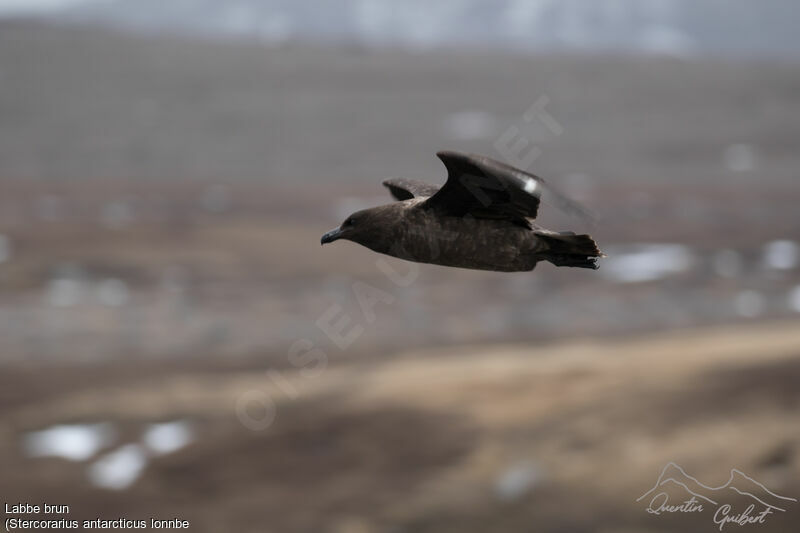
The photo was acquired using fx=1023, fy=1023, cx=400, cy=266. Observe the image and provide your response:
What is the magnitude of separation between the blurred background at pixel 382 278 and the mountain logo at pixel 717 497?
0.25 meters

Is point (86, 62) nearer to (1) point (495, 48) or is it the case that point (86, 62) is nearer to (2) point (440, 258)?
(1) point (495, 48)

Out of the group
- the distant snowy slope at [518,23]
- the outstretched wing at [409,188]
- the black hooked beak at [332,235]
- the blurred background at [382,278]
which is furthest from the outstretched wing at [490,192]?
the distant snowy slope at [518,23]

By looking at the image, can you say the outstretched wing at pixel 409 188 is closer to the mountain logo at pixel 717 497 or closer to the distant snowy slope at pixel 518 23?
the mountain logo at pixel 717 497

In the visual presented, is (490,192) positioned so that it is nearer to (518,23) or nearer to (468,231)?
(468,231)

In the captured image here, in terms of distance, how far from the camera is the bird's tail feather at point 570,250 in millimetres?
6406

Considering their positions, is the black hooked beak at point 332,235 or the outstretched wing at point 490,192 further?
the black hooked beak at point 332,235

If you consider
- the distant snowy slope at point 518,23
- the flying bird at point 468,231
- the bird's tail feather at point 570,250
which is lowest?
the bird's tail feather at point 570,250

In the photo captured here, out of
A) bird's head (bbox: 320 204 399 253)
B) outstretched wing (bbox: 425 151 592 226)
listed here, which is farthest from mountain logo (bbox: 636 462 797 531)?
bird's head (bbox: 320 204 399 253)

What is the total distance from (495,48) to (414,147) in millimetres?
35028

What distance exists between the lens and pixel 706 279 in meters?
59.7

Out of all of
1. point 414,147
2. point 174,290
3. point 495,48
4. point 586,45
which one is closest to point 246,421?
point 174,290

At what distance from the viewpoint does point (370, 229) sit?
251 inches

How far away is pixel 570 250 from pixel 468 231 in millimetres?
663

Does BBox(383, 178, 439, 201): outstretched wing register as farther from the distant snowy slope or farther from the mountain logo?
the distant snowy slope
